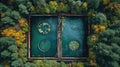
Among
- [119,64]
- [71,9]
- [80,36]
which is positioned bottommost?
[119,64]

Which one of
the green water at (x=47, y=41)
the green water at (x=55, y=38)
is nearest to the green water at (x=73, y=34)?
the green water at (x=55, y=38)

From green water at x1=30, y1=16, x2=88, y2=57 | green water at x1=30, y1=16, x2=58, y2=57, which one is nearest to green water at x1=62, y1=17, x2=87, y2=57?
green water at x1=30, y1=16, x2=88, y2=57

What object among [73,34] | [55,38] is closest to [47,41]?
[55,38]

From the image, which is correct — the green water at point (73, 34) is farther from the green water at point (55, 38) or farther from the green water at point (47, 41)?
the green water at point (47, 41)

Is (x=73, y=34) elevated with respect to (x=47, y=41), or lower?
elevated

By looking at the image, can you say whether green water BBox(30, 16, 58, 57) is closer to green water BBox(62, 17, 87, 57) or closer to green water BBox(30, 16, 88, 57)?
green water BBox(30, 16, 88, 57)

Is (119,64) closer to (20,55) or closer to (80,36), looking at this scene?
(80,36)

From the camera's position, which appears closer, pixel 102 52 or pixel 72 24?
pixel 102 52

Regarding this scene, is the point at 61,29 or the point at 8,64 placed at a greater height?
the point at 61,29

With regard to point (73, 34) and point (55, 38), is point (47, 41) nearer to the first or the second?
point (55, 38)

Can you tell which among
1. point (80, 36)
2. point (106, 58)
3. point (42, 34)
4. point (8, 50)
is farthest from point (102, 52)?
point (8, 50)
